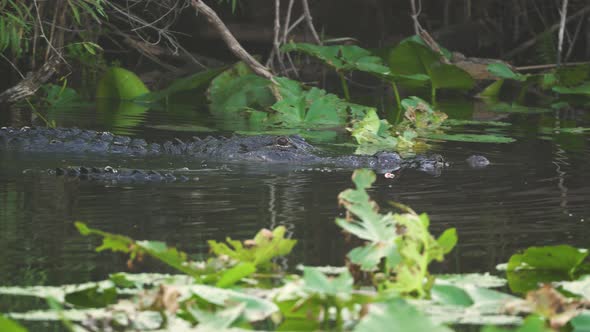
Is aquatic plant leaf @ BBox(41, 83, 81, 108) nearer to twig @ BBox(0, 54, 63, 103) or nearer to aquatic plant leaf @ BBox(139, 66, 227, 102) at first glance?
aquatic plant leaf @ BBox(139, 66, 227, 102)

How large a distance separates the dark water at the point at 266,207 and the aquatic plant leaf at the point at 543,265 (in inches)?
6.1

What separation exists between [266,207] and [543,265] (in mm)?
1640

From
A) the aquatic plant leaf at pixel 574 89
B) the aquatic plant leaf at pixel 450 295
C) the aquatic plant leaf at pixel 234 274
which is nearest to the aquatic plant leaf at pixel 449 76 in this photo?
the aquatic plant leaf at pixel 574 89

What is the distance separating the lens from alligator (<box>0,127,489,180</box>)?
5.93 meters

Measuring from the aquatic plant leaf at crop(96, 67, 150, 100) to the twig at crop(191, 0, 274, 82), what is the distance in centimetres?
212

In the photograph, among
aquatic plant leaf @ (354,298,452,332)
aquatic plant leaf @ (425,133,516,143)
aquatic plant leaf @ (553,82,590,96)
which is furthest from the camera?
aquatic plant leaf @ (553,82,590,96)

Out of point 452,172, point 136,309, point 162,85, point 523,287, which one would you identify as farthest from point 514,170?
point 162,85

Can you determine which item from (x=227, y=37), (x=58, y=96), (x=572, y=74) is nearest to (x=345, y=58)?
(x=227, y=37)

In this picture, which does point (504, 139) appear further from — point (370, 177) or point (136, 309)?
point (136, 309)

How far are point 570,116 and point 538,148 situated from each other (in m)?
2.72

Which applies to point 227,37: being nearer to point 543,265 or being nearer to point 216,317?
point 543,265

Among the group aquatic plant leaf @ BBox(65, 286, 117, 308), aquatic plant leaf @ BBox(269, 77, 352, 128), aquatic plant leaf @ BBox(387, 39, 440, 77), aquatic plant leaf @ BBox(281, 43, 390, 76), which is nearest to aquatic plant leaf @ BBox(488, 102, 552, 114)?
aquatic plant leaf @ BBox(387, 39, 440, 77)

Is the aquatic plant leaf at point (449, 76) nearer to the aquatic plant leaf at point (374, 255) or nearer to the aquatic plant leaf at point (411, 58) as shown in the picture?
the aquatic plant leaf at point (411, 58)

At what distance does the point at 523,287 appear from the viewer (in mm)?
2953
